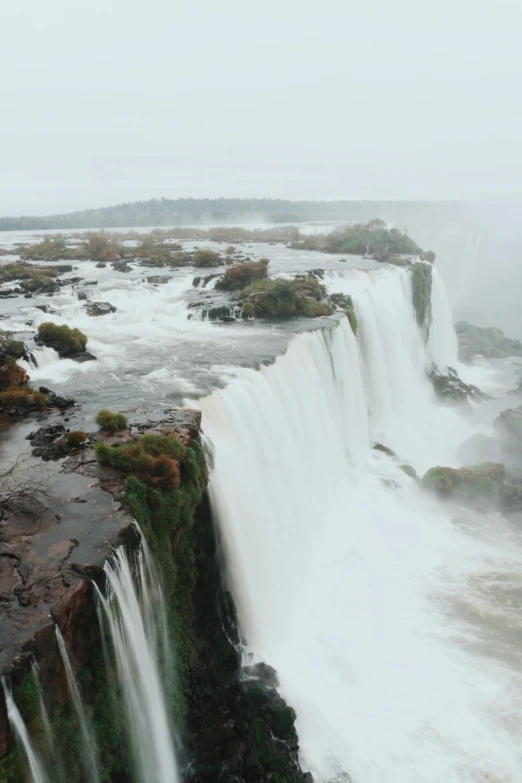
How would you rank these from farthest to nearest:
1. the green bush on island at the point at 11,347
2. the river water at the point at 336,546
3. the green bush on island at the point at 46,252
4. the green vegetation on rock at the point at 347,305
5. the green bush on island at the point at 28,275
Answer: the green bush on island at the point at 46,252 < the green bush on island at the point at 28,275 < the green vegetation on rock at the point at 347,305 < the green bush on island at the point at 11,347 < the river water at the point at 336,546

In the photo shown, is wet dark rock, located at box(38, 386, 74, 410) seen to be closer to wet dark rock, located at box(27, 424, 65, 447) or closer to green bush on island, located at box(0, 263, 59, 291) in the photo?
wet dark rock, located at box(27, 424, 65, 447)

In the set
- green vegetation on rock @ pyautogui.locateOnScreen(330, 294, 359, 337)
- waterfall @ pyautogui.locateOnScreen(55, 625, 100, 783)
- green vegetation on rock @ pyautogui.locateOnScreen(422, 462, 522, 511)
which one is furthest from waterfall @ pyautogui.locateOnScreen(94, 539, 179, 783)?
green vegetation on rock @ pyautogui.locateOnScreen(330, 294, 359, 337)

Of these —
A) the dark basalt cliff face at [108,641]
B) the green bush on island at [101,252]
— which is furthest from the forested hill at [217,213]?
the dark basalt cliff face at [108,641]

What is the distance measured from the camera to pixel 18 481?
9.49 metres

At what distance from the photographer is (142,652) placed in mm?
7902

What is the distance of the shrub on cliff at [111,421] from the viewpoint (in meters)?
11.4

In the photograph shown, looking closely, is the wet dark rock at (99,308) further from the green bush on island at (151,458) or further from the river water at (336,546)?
the green bush on island at (151,458)

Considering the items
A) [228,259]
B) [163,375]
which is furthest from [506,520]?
[228,259]

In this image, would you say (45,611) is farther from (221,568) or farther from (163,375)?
(163,375)

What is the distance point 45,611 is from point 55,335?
1291 cm

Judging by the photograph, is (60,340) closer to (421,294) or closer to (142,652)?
(142,652)

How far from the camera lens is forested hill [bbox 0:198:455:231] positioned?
11918 centimetres

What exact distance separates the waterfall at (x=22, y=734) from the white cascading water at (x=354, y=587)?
556cm

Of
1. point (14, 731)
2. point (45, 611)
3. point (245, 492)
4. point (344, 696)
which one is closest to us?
point (14, 731)
